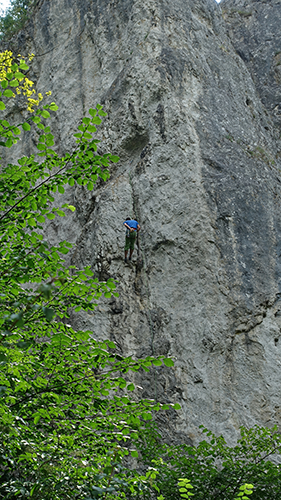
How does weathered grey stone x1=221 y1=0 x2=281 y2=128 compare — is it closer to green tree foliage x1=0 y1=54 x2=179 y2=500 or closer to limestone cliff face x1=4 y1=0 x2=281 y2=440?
limestone cliff face x1=4 y1=0 x2=281 y2=440

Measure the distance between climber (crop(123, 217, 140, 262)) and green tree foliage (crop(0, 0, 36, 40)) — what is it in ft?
53.5

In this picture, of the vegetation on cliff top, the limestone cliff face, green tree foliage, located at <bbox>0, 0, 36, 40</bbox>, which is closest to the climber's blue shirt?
the limestone cliff face

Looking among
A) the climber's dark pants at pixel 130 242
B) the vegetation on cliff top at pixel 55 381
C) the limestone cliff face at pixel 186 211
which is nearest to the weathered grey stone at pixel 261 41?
the limestone cliff face at pixel 186 211

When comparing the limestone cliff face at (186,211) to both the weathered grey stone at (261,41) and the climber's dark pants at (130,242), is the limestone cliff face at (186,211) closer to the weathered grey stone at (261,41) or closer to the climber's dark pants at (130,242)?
the climber's dark pants at (130,242)

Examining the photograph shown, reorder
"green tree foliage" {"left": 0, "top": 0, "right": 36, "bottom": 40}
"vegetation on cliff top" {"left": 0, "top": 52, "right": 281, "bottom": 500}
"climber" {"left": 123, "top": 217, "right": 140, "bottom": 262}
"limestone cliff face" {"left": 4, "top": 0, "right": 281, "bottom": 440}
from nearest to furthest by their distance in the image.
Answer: "vegetation on cliff top" {"left": 0, "top": 52, "right": 281, "bottom": 500}
"limestone cliff face" {"left": 4, "top": 0, "right": 281, "bottom": 440}
"climber" {"left": 123, "top": 217, "right": 140, "bottom": 262}
"green tree foliage" {"left": 0, "top": 0, "right": 36, "bottom": 40}

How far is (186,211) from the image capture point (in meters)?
11.6

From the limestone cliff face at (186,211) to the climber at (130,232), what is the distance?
0.43 metres

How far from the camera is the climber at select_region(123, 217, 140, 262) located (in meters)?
11.5

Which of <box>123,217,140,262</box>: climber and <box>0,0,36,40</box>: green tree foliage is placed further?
<box>0,0,36,40</box>: green tree foliage

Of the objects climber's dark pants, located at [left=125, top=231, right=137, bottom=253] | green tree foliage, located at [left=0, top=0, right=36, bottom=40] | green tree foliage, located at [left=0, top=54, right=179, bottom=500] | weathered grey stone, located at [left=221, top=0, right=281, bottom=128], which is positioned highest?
weathered grey stone, located at [left=221, top=0, right=281, bottom=128]

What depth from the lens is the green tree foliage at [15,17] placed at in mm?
21906

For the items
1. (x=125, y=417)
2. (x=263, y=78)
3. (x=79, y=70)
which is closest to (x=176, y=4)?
(x=79, y=70)

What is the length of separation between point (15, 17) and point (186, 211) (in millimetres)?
18199

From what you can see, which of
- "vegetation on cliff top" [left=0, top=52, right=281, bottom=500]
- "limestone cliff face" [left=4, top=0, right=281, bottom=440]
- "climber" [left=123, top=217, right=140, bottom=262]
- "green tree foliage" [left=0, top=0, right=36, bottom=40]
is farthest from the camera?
"green tree foliage" [left=0, top=0, right=36, bottom=40]
